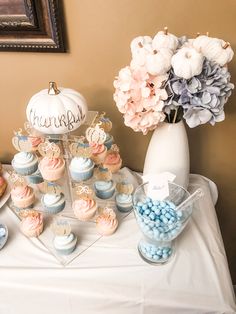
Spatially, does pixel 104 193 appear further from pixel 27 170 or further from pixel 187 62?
pixel 187 62

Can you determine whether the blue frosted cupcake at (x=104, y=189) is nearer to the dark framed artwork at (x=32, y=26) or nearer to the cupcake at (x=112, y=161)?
the cupcake at (x=112, y=161)

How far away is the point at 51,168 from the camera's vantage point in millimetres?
826

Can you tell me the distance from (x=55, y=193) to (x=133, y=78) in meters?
0.39

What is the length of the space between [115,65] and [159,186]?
0.44 m

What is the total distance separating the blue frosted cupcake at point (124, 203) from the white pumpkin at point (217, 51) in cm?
48

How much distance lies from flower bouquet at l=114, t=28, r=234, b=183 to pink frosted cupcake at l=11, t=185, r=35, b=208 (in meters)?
0.40

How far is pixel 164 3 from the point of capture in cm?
89

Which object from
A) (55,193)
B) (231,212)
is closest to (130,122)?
(55,193)

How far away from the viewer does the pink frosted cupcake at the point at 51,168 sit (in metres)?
0.83

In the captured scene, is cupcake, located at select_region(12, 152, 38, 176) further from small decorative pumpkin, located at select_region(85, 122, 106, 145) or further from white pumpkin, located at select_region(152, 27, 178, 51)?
white pumpkin, located at select_region(152, 27, 178, 51)

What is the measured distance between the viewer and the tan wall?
0.90 m

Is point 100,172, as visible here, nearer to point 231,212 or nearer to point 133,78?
point 133,78

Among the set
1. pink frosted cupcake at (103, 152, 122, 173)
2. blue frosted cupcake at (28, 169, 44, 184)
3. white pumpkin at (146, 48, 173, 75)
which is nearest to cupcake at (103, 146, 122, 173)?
pink frosted cupcake at (103, 152, 122, 173)

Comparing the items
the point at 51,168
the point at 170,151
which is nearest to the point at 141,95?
the point at 170,151
